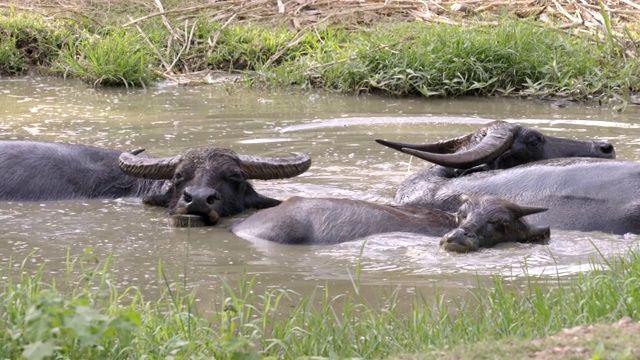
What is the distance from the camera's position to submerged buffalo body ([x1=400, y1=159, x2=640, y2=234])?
6250 millimetres

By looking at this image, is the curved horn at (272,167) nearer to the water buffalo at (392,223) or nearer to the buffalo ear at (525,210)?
the water buffalo at (392,223)

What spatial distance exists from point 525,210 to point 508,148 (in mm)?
1439

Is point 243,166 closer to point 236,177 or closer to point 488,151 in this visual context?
point 236,177

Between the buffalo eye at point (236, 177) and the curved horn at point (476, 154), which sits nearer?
the buffalo eye at point (236, 177)

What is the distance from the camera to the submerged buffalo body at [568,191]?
246 inches

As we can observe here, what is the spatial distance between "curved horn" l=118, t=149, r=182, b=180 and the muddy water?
0.22 m

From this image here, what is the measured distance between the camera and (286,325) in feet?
13.8

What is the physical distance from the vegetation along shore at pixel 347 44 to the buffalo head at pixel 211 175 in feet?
12.5

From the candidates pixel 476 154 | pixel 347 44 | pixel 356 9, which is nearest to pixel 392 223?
pixel 476 154

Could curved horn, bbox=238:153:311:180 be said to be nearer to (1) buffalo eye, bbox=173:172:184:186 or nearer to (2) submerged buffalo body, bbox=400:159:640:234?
(1) buffalo eye, bbox=173:172:184:186

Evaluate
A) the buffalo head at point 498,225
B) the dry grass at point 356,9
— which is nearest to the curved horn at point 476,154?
the buffalo head at point 498,225

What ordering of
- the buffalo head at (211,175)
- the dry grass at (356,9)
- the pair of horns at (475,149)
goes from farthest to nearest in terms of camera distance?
the dry grass at (356,9)
the pair of horns at (475,149)
the buffalo head at (211,175)

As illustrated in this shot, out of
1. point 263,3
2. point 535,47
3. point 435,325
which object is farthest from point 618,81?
point 435,325

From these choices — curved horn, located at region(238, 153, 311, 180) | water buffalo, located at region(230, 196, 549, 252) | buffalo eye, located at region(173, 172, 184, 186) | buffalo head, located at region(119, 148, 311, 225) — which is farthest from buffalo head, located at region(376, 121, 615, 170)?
buffalo eye, located at region(173, 172, 184, 186)
